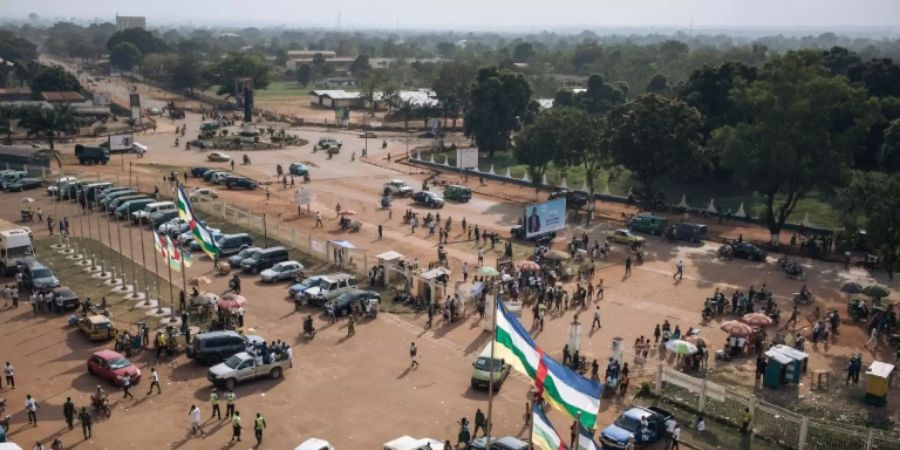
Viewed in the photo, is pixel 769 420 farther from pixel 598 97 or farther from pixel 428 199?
pixel 598 97

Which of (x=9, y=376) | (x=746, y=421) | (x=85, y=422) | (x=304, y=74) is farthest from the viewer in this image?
(x=304, y=74)

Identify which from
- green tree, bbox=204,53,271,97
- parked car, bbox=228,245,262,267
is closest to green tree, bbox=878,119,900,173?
parked car, bbox=228,245,262,267

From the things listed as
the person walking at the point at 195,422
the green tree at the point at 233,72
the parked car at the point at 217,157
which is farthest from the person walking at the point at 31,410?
the green tree at the point at 233,72

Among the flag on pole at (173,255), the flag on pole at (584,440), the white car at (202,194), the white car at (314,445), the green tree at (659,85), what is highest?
the green tree at (659,85)

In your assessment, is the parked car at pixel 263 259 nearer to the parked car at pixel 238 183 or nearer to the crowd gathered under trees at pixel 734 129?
the parked car at pixel 238 183

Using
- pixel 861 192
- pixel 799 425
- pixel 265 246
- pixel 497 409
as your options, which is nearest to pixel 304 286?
pixel 265 246

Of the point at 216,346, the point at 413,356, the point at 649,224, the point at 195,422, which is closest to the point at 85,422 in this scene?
the point at 195,422

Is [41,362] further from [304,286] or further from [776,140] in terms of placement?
Answer: [776,140]
